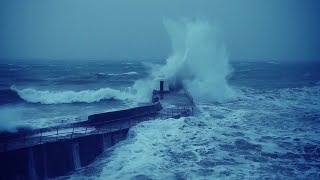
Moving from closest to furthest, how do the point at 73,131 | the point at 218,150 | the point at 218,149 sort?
the point at 218,150
the point at 218,149
the point at 73,131

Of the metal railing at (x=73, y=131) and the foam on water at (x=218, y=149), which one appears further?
the metal railing at (x=73, y=131)

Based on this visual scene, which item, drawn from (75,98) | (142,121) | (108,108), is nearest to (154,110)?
(142,121)

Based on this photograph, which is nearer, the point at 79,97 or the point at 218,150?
the point at 218,150

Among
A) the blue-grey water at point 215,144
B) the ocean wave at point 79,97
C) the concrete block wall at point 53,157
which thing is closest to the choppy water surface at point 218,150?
the blue-grey water at point 215,144

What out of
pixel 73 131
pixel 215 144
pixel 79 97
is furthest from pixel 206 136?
pixel 79 97

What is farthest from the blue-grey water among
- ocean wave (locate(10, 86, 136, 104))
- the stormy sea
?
ocean wave (locate(10, 86, 136, 104))

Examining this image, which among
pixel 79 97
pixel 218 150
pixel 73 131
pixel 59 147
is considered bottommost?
pixel 218 150

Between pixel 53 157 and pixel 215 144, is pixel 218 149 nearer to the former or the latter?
pixel 215 144

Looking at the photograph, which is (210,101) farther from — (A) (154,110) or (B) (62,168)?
(B) (62,168)

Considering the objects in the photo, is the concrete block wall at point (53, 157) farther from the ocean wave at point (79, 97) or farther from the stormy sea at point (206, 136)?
the ocean wave at point (79, 97)

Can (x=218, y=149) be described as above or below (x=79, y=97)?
below

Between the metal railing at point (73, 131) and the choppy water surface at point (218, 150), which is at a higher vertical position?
the metal railing at point (73, 131)
